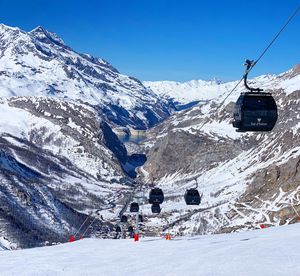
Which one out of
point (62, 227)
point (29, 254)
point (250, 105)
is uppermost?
point (62, 227)

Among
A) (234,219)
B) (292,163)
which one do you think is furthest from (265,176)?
(234,219)

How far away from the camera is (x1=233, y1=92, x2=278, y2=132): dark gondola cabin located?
84.2ft

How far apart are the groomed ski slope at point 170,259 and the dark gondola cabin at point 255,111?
18.6 ft

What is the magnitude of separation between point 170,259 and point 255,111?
26.9ft

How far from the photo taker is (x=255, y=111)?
25.7 meters

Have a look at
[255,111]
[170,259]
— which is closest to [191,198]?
[255,111]

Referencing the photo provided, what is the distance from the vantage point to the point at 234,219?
162 metres

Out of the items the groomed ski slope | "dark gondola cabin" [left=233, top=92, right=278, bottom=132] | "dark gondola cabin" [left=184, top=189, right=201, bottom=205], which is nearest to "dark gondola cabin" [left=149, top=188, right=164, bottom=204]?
"dark gondola cabin" [left=184, top=189, right=201, bottom=205]

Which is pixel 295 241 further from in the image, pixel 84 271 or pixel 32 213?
pixel 32 213

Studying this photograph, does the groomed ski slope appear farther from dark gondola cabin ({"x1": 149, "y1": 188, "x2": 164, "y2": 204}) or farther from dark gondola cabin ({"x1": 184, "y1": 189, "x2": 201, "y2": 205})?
dark gondola cabin ({"x1": 149, "y1": 188, "x2": 164, "y2": 204})

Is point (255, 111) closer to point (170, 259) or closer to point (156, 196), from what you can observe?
point (170, 259)

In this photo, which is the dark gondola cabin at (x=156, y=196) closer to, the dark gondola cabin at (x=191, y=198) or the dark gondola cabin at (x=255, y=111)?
the dark gondola cabin at (x=191, y=198)

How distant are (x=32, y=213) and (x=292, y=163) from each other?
310ft

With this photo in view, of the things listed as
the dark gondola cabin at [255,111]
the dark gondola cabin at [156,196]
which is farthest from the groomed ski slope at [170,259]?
the dark gondola cabin at [156,196]
